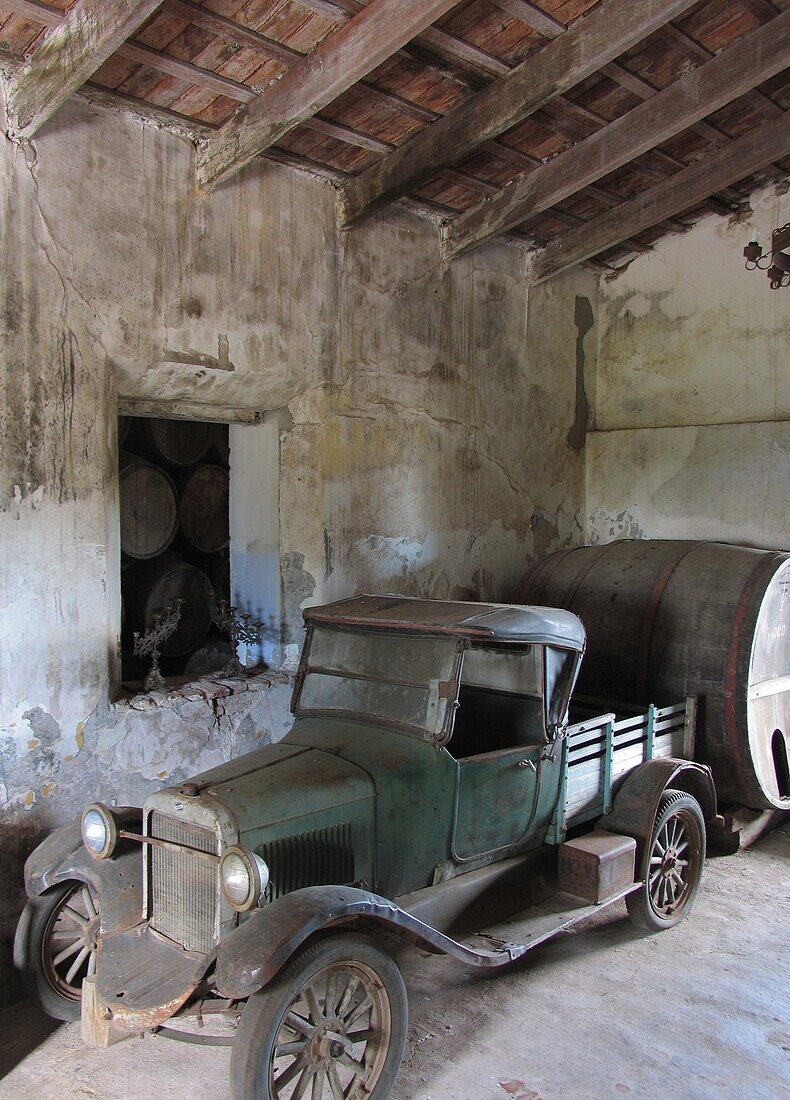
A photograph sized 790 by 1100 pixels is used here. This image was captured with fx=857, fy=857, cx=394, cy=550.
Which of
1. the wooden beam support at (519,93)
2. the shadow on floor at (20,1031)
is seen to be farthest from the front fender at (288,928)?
the wooden beam support at (519,93)

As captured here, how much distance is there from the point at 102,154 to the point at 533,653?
127 inches

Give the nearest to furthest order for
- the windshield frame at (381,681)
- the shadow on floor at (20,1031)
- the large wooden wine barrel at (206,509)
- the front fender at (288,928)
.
Answer: the front fender at (288,928) < the shadow on floor at (20,1031) < the windshield frame at (381,681) < the large wooden wine barrel at (206,509)

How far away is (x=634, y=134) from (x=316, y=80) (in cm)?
210

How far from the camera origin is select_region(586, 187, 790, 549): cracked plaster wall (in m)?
6.59

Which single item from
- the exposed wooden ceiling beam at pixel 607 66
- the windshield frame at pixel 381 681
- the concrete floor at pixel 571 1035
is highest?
the exposed wooden ceiling beam at pixel 607 66

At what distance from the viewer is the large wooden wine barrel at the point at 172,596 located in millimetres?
5551

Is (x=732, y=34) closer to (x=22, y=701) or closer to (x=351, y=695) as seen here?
(x=351, y=695)

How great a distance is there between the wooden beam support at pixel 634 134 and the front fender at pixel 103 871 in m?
4.38

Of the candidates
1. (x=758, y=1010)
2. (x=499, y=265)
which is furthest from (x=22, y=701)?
(x=499, y=265)

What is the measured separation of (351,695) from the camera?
3.82m

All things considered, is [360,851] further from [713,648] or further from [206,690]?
[713,648]

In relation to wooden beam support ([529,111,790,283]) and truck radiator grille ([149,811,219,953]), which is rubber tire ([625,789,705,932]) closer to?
truck radiator grille ([149,811,219,953])

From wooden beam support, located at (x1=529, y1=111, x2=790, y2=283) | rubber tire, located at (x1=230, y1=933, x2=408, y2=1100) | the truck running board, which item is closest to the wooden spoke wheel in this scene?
rubber tire, located at (x1=230, y1=933, x2=408, y2=1100)

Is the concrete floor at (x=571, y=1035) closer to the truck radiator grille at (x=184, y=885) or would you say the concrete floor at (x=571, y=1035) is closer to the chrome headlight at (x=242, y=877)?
the truck radiator grille at (x=184, y=885)
